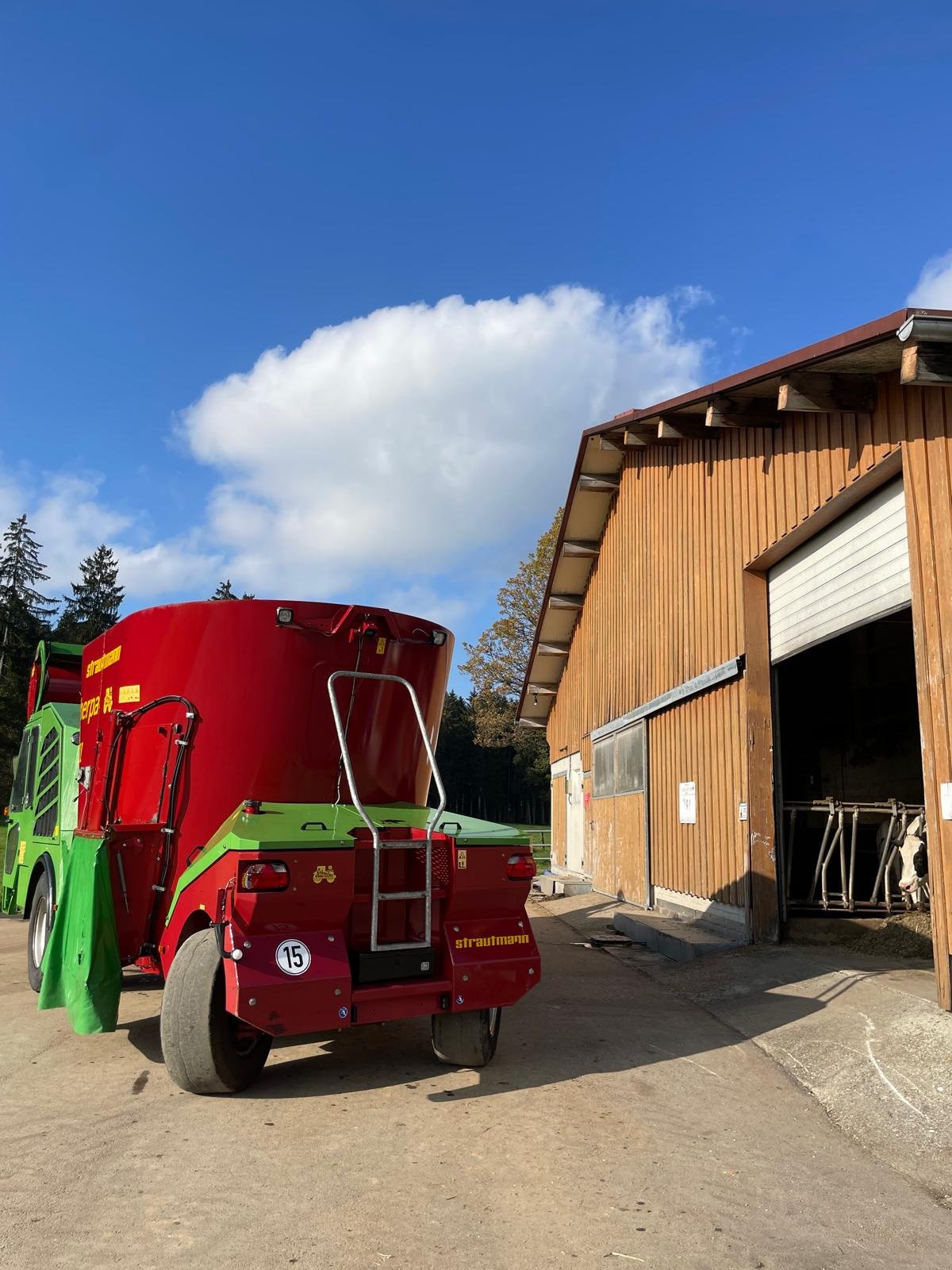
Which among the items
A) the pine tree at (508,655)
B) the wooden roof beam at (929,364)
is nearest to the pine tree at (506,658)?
the pine tree at (508,655)

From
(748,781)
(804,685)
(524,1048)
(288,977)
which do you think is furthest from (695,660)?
(288,977)

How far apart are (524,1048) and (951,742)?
3.65 m

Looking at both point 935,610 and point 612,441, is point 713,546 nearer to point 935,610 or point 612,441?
point 612,441

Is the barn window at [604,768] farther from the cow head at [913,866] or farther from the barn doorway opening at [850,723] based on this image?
the cow head at [913,866]

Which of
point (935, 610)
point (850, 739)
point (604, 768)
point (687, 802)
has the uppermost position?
point (935, 610)

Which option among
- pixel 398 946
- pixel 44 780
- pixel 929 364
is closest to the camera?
pixel 398 946

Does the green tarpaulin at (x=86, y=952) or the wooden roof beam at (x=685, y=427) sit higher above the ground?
the wooden roof beam at (x=685, y=427)

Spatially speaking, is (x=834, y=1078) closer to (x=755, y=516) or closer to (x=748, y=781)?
(x=748, y=781)

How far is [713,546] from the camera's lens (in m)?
11.2

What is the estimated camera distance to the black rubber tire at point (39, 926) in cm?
780

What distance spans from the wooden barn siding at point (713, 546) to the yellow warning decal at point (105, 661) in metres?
6.05

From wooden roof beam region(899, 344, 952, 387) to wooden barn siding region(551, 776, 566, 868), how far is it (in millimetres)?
18493

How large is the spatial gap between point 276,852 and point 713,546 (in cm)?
788

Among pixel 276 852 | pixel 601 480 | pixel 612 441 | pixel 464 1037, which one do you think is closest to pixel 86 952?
pixel 276 852
